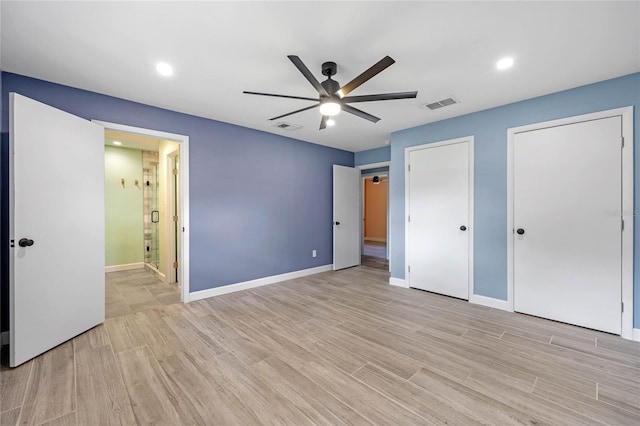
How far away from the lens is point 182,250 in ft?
11.6

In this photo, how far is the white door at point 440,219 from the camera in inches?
143

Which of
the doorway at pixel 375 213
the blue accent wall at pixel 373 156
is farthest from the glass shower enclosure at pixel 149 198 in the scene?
the doorway at pixel 375 213

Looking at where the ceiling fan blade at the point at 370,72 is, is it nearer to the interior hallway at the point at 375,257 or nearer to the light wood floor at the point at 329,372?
the light wood floor at the point at 329,372

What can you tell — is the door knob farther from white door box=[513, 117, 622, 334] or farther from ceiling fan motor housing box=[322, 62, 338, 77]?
white door box=[513, 117, 622, 334]

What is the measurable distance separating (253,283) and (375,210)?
699 cm

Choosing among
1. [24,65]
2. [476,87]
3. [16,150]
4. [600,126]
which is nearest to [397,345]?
[476,87]

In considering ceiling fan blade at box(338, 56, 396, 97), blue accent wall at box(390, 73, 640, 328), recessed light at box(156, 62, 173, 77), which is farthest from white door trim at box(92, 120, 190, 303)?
blue accent wall at box(390, 73, 640, 328)

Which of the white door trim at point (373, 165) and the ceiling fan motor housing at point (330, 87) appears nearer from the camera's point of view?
the ceiling fan motor housing at point (330, 87)

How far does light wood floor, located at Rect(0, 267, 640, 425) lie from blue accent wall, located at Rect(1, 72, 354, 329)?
3.53ft

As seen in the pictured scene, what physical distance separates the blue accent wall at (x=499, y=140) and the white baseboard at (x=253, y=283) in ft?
9.12

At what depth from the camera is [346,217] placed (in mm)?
5691

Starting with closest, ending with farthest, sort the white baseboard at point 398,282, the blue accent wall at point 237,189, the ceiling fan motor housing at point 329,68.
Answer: the ceiling fan motor housing at point 329,68 → the blue accent wall at point 237,189 → the white baseboard at point 398,282

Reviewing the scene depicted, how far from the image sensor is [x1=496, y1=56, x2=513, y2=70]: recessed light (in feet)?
7.52

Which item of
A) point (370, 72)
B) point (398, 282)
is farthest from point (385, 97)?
point (398, 282)
